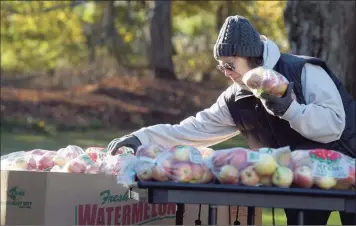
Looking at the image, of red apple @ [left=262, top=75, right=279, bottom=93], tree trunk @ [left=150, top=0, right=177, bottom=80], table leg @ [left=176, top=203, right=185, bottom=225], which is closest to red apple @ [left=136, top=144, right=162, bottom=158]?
table leg @ [left=176, top=203, right=185, bottom=225]

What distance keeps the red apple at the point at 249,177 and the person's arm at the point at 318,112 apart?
16.2 inches

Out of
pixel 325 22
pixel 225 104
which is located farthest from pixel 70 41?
pixel 225 104

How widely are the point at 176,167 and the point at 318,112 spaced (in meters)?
0.74

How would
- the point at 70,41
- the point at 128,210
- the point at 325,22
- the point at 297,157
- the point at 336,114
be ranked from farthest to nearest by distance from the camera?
the point at 70,41
the point at 325,22
the point at 128,210
the point at 336,114
the point at 297,157

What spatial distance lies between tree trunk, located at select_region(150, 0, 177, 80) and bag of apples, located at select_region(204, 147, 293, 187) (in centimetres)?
1752

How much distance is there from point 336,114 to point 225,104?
808 mm

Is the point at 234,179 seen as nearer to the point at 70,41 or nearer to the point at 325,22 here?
the point at 325,22

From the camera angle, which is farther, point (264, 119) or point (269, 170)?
point (264, 119)

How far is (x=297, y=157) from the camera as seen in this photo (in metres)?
3.86

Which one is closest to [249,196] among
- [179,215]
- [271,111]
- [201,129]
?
[271,111]

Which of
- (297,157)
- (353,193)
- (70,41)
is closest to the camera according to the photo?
(353,193)

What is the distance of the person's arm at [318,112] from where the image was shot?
4.09 m

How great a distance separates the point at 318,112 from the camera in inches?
162

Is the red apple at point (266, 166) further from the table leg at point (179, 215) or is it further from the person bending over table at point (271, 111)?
the table leg at point (179, 215)
